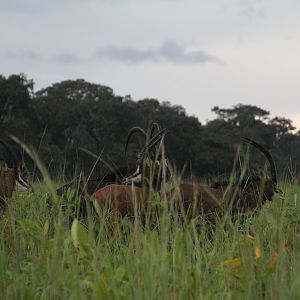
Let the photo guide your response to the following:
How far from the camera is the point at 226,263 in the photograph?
237 cm

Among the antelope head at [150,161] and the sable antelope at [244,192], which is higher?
the antelope head at [150,161]

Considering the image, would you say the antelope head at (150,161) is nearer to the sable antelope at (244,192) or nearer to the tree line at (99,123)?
the sable antelope at (244,192)

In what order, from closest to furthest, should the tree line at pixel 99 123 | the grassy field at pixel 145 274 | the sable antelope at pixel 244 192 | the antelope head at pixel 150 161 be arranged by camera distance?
1. the grassy field at pixel 145 274
2. the antelope head at pixel 150 161
3. the sable antelope at pixel 244 192
4. the tree line at pixel 99 123

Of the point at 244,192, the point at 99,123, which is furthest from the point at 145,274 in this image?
the point at 99,123

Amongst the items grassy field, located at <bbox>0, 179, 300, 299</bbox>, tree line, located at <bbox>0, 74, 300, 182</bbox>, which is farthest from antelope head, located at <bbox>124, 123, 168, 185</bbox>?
tree line, located at <bbox>0, 74, 300, 182</bbox>

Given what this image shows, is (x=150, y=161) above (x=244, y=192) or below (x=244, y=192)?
above

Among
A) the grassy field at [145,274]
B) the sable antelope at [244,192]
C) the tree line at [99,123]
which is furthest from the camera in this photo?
the tree line at [99,123]

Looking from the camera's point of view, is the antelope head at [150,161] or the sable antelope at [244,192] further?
the sable antelope at [244,192]

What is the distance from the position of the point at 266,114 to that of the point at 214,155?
22114 mm

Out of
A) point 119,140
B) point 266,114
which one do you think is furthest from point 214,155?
point 266,114

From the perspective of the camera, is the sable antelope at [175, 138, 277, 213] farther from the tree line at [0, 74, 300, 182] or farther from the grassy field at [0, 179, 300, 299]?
the tree line at [0, 74, 300, 182]

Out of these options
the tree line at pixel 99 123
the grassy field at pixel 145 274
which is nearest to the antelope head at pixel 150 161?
the grassy field at pixel 145 274

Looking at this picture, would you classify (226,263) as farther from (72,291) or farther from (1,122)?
(1,122)

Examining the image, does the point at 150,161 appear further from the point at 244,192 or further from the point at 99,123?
the point at 99,123
